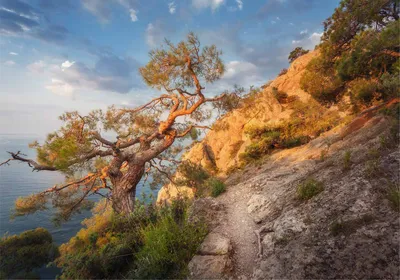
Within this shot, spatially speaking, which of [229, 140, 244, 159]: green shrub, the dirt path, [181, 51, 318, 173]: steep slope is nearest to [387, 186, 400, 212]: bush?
the dirt path

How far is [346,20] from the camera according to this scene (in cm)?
849

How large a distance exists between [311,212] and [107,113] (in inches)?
421

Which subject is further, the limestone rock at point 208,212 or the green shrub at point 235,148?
the green shrub at point 235,148

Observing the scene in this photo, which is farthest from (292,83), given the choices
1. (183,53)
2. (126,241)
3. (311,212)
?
(126,241)

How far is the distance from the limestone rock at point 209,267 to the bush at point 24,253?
22074 millimetres

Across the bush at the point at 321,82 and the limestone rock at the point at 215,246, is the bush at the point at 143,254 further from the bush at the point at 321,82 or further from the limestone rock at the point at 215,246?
the bush at the point at 321,82

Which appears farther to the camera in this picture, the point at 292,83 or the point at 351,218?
the point at 292,83

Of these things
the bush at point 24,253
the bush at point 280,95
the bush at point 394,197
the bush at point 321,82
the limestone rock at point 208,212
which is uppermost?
the bush at point 280,95

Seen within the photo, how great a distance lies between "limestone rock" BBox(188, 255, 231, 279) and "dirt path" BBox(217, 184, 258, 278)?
0.22 metres

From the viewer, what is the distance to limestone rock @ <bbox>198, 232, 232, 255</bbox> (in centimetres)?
419

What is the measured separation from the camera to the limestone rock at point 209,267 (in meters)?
3.69

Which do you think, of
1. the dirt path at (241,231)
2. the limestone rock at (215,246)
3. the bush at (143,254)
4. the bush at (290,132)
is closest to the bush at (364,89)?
the bush at (290,132)

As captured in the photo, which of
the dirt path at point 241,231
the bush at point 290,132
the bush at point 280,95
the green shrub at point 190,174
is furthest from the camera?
the bush at point 280,95

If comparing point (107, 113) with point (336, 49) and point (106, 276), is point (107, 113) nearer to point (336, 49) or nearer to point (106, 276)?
point (106, 276)
